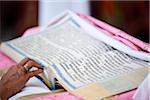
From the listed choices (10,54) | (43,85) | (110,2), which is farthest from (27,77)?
(110,2)

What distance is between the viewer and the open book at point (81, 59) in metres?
0.88

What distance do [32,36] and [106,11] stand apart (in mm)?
1107

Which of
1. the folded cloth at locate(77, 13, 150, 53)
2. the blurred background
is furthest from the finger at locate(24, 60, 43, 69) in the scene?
the blurred background

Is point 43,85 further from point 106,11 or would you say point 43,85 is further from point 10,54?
point 106,11

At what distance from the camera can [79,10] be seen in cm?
206

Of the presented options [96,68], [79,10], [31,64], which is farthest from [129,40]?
[79,10]

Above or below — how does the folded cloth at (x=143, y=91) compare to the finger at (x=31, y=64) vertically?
below

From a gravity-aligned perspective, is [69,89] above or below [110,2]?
below

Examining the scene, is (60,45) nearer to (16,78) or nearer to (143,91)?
(16,78)

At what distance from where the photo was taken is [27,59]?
0.96 m

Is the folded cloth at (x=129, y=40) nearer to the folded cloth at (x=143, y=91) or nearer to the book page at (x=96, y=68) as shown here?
the book page at (x=96, y=68)

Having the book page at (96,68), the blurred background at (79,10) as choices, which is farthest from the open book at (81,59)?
the blurred background at (79,10)

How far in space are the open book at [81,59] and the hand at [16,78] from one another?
39mm

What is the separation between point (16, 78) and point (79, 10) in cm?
119
